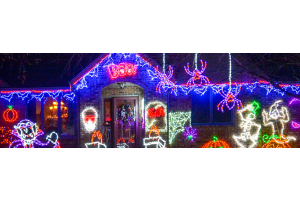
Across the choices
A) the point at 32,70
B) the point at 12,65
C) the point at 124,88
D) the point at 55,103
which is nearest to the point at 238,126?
the point at 124,88

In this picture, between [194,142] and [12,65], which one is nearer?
[194,142]

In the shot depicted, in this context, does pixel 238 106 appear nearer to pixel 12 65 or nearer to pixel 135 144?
pixel 135 144

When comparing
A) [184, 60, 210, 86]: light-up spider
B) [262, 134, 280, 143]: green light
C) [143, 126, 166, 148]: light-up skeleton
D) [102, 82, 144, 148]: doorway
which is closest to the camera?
[184, 60, 210, 86]: light-up spider

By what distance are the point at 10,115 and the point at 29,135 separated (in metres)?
1.27

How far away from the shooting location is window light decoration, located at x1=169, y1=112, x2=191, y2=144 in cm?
990

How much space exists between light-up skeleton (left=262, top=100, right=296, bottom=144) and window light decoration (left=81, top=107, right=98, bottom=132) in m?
6.96

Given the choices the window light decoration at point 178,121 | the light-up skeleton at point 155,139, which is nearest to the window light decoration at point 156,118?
the light-up skeleton at point 155,139

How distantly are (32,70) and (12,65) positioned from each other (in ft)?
4.38

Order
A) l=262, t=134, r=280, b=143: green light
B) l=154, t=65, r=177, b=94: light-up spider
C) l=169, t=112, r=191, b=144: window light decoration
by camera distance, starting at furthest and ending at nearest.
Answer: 1. l=262, t=134, r=280, b=143: green light
2. l=169, t=112, r=191, b=144: window light decoration
3. l=154, t=65, r=177, b=94: light-up spider

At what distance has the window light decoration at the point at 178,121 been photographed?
32.5 feet

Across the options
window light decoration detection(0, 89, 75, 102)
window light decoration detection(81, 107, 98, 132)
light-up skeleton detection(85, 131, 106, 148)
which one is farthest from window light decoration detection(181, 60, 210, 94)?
window light decoration detection(0, 89, 75, 102)

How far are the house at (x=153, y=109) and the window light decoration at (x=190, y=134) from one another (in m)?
0.02

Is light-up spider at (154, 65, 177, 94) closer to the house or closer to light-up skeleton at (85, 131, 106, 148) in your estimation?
the house

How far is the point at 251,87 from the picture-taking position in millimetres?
10062
